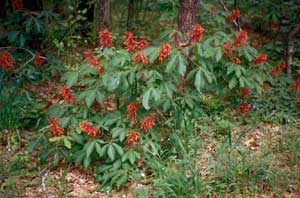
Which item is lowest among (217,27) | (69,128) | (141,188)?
(141,188)

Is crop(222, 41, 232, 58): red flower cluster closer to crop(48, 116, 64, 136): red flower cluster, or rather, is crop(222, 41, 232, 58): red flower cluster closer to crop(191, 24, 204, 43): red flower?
crop(191, 24, 204, 43): red flower

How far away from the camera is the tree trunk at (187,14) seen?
15.3 feet

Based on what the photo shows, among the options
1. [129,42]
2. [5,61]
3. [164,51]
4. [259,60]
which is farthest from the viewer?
[259,60]

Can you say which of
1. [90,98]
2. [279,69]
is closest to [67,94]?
[90,98]

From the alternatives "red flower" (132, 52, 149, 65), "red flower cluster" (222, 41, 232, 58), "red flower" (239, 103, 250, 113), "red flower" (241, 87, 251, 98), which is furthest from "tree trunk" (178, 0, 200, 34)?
"red flower" (132, 52, 149, 65)

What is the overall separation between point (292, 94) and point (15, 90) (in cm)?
306

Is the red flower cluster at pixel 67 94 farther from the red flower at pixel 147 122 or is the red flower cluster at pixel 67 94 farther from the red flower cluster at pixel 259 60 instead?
the red flower cluster at pixel 259 60

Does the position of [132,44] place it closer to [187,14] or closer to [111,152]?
[111,152]

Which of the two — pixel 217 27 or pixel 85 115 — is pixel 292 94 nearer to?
pixel 217 27

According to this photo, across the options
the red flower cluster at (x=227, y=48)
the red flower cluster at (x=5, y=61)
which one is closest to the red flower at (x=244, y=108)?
the red flower cluster at (x=227, y=48)

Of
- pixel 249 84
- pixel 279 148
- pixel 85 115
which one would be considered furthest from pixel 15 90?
pixel 279 148

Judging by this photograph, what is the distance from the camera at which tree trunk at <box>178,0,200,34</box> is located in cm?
466

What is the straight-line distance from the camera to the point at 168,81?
150 inches

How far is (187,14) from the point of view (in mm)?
4676
